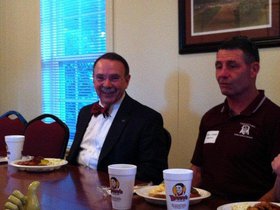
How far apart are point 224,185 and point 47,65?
279cm

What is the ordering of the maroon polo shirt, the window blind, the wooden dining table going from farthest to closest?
the window blind, the maroon polo shirt, the wooden dining table

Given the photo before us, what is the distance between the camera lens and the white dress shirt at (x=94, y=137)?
2594 millimetres

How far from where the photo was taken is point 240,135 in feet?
6.94

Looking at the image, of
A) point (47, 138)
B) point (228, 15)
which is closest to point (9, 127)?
point (47, 138)

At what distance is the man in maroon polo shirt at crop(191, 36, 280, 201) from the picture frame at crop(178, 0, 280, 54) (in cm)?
40

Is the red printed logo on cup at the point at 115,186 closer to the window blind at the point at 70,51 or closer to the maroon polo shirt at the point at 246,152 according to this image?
the maroon polo shirt at the point at 246,152

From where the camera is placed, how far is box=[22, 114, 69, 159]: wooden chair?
295 cm

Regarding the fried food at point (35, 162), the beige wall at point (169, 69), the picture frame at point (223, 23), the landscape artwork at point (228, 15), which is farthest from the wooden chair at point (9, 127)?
the landscape artwork at point (228, 15)

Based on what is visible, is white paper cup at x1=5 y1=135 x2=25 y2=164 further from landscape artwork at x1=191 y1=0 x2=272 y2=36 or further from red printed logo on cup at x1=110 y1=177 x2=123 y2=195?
landscape artwork at x1=191 y1=0 x2=272 y2=36

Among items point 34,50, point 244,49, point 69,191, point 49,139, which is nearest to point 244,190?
point 244,49

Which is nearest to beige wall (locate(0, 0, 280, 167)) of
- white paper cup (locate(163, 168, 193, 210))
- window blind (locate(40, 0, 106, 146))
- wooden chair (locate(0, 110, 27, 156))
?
window blind (locate(40, 0, 106, 146))

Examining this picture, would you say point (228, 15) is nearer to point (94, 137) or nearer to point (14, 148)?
point (94, 137)

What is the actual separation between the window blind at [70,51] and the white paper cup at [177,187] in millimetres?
2542

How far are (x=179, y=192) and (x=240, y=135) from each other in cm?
81
